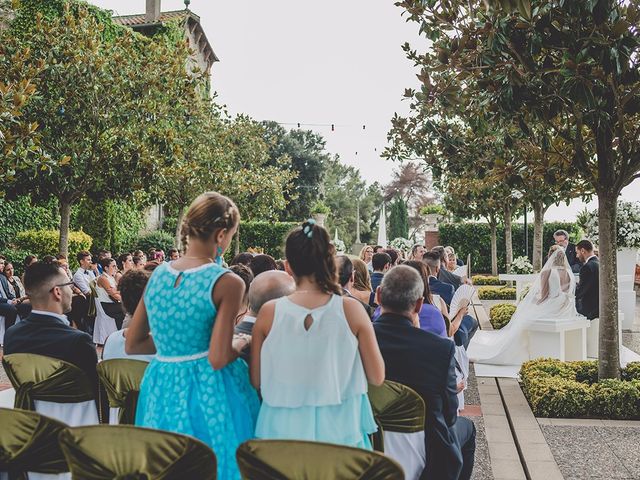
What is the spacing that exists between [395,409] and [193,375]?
3.69 ft

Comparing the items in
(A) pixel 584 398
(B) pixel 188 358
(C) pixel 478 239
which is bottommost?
(A) pixel 584 398

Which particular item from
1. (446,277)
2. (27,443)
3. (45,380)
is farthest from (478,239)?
(27,443)

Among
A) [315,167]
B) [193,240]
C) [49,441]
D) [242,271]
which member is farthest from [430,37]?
[315,167]

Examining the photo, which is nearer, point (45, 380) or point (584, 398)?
point (45, 380)

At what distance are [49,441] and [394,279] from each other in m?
1.91

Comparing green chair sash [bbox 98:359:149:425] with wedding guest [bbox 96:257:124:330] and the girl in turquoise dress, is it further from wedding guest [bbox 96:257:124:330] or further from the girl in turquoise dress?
wedding guest [bbox 96:257:124:330]

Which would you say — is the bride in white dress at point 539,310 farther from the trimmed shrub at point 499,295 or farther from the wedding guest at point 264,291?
the trimmed shrub at point 499,295

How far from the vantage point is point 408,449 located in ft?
12.1

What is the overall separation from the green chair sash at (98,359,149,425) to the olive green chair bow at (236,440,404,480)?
1.36 meters

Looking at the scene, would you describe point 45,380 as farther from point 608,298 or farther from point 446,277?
point 446,277

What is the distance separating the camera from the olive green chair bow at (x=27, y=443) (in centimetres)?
305

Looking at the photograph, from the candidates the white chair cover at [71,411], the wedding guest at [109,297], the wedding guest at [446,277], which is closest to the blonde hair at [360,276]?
the wedding guest at [446,277]

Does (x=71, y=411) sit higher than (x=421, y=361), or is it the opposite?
(x=421, y=361)

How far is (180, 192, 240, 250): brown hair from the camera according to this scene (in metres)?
3.01
